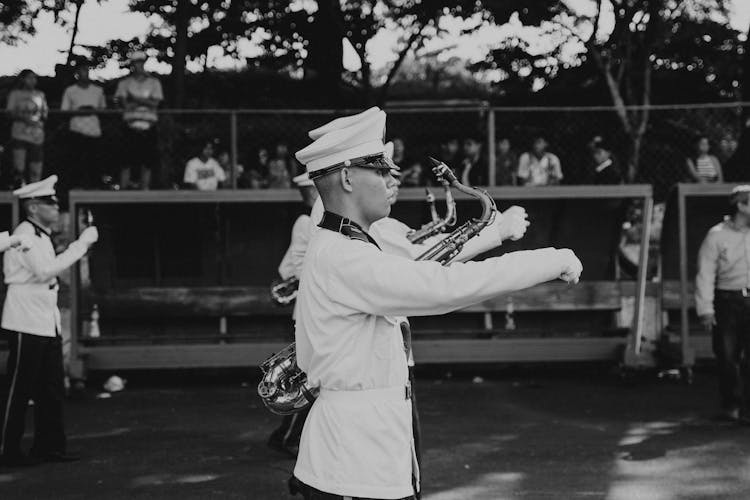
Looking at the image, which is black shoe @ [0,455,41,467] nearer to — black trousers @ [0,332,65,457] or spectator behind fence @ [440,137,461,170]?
black trousers @ [0,332,65,457]

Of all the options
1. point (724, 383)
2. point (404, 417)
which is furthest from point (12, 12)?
point (404, 417)

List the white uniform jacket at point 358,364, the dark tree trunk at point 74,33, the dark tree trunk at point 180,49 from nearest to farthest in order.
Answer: the white uniform jacket at point 358,364
the dark tree trunk at point 180,49
the dark tree trunk at point 74,33

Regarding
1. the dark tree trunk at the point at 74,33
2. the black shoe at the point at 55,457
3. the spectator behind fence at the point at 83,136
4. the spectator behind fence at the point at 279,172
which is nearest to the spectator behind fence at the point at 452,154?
the spectator behind fence at the point at 279,172

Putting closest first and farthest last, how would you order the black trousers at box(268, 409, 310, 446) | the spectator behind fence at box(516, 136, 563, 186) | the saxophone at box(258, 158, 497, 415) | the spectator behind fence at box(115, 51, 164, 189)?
1. the saxophone at box(258, 158, 497, 415)
2. the black trousers at box(268, 409, 310, 446)
3. the spectator behind fence at box(115, 51, 164, 189)
4. the spectator behind fence at box(516, 136, 563, 186)

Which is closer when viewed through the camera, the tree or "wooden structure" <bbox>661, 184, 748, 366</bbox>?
"wooden structure" <bbox>661, 184, 748, 366</bbox>

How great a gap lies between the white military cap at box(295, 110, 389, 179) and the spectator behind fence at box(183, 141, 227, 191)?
10.9m

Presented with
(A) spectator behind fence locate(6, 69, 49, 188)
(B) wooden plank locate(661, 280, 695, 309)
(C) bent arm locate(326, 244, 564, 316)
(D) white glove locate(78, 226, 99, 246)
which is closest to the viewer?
(C) bent arm locate(326, 244, 564, 316)

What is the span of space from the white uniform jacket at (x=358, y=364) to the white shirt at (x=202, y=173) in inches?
434

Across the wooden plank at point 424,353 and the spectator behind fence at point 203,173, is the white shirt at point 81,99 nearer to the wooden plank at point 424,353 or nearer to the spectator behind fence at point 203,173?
the spectator behind fence at point 203,173

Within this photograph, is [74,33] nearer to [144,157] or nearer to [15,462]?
→ [144,157]

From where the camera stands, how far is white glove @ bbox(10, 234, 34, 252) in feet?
24.3

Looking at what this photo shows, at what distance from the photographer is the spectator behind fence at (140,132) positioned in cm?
1425

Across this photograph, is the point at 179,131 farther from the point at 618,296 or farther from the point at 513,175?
the point at 618,296

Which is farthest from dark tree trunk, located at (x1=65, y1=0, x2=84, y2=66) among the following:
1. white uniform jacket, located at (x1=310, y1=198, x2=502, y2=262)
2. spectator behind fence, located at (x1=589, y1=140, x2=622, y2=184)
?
white uniform jacket, located at (x1=310, y1=198, x2=502, y2=262)
